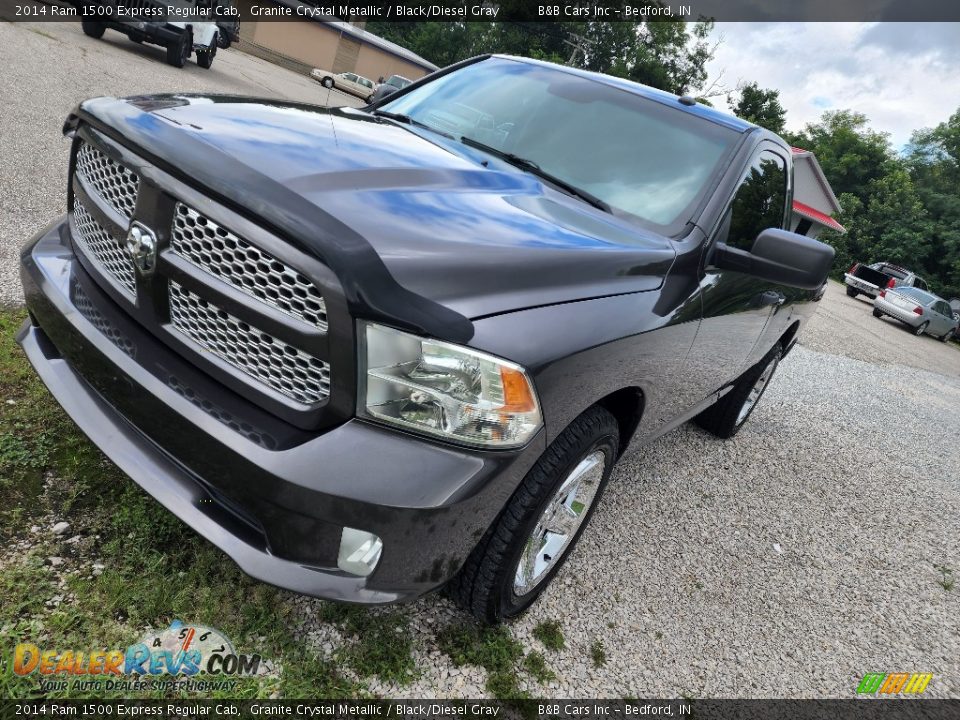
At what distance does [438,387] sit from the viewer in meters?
1.51

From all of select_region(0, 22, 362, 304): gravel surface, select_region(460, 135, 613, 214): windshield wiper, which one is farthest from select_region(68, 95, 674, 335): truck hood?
select_region(0, 22, 362, 304): gravel surface

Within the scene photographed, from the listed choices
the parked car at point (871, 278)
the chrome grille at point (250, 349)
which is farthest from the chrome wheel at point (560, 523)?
the parked car at point (871, 278)

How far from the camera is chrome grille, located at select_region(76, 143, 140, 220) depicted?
1.74 meters

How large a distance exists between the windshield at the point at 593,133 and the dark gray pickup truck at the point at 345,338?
0.33 metres

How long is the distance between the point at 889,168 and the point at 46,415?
2137 inches

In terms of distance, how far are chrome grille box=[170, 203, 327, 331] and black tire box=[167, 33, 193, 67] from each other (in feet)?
47.0

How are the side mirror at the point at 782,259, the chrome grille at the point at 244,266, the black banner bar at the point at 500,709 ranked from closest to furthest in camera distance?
the chrome grille at the point at 244,266, the black banner bar at the point at 500,709, the side mirror at the point at 782,259

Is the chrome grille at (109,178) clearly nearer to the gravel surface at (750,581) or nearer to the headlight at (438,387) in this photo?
the headlight at (438,387)

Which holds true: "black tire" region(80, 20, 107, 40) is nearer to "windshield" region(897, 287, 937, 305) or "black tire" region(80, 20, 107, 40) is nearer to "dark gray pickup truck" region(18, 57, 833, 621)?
"dark gray pickup truck" region(18, 57, 833, 621)

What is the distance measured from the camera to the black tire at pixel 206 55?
49.6 ft

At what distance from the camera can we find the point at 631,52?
2539 inches

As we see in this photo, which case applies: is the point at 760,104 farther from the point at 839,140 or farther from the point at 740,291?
the point at 740,291

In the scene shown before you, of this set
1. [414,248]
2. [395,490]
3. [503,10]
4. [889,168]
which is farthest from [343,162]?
[503,10]

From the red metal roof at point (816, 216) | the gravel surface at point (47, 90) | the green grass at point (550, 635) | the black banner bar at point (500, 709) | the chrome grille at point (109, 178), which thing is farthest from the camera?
the red metal roof at point (816, 216)
